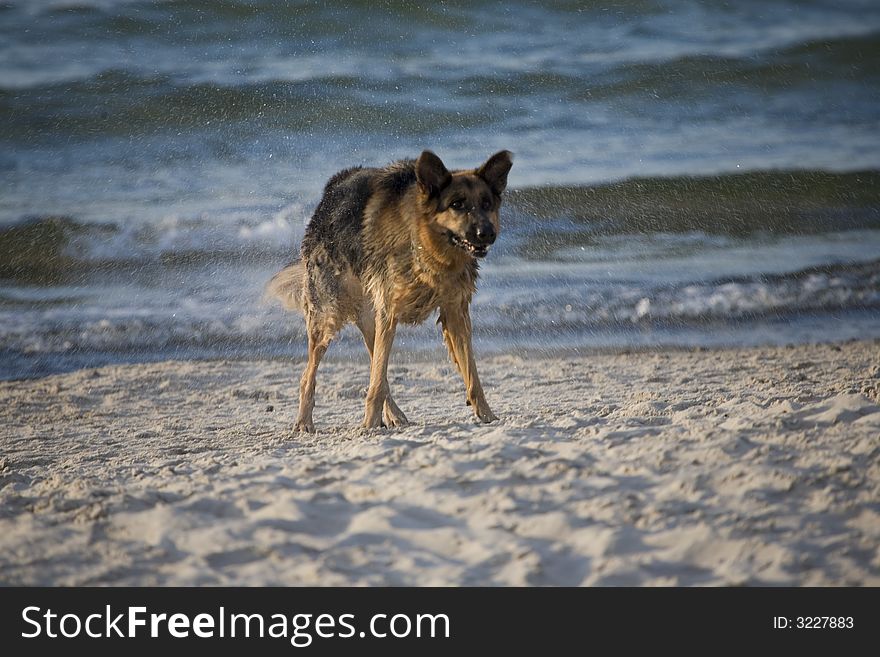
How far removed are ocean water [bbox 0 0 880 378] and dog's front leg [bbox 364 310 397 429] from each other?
15.1ft

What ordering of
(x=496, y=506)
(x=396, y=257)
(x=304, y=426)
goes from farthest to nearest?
(x=304, y=426) < (x=396, y=257) < (x=496, y=506)

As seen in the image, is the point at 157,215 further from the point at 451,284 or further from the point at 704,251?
the point at 451,284

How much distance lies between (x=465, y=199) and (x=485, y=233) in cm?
27

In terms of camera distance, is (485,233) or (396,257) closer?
(485,233)

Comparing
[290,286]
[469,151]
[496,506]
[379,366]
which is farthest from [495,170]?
[469,151]

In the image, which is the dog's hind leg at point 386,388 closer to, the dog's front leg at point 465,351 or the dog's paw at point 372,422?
the dog's paw at point 372,422

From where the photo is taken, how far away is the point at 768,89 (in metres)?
17.4

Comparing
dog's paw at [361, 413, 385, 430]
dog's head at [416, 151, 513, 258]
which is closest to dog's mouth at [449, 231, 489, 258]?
dog's head at [416, 151, 513, 258]

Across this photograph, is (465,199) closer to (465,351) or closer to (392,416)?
(465,351)

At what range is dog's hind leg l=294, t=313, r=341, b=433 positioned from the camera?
6.82 metres

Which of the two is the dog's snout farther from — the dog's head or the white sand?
the white sand

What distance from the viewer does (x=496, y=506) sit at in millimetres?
4129

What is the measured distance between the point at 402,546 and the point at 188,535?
0.88 meters

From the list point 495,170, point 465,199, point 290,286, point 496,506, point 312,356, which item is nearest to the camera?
point 496,506
